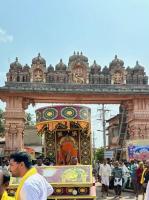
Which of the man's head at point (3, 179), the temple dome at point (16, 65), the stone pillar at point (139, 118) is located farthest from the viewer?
the temple dome at point (16, 65)

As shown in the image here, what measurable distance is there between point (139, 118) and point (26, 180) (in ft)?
86.1

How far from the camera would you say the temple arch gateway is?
28094 mm

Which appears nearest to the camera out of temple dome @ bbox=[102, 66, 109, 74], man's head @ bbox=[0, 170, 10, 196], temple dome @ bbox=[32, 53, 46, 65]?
man's head @ bbox=[0, 170, 10, 196]

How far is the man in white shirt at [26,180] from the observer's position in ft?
11.2

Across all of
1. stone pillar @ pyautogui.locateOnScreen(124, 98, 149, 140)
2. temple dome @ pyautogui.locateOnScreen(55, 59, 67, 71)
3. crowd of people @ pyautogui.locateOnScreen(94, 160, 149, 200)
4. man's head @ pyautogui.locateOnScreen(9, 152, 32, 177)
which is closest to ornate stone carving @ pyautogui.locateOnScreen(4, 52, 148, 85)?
temple dome @ pyautogui.locateOnScreen(55, 59, 67, 71)

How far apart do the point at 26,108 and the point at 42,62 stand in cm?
374

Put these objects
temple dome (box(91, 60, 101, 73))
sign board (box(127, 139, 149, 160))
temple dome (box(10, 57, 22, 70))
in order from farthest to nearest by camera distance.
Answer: temple dome (box(91, 60, 101, 73)) < temple dome (box(10, 57, 22, 70)) < sign board (box(127, 139, 149, 160))

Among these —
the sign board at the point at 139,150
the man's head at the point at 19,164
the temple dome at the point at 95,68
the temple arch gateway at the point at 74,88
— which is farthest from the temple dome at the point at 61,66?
the man's head at the point at 19,164

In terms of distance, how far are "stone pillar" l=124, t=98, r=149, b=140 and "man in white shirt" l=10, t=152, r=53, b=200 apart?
25686 mm

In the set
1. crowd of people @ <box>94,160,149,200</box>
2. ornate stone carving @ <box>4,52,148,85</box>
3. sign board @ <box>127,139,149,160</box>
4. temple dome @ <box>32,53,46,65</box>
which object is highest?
temple dome @ <box>32,53,46,65</box>

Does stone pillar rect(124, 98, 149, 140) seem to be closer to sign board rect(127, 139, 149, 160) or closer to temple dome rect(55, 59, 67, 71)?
temple dome rect(55, 59, 67, 71)

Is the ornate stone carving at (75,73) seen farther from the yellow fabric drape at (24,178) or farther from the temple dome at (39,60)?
the yellow fabric drape at (24,178)

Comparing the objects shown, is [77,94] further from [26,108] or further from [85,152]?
[85,152]

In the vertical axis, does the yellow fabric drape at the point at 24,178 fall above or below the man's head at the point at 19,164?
below
